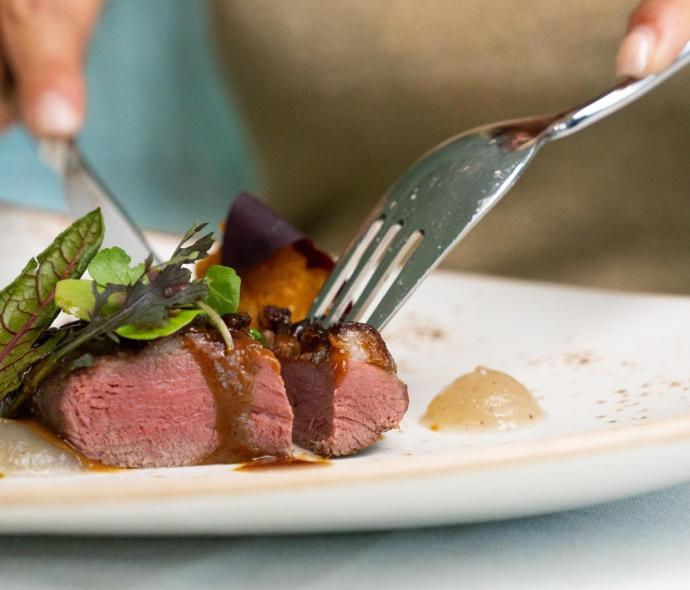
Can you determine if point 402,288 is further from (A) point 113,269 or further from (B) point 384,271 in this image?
(A) point 113,269

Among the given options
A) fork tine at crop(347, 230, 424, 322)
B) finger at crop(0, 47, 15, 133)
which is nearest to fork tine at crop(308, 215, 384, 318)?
fork tine at crop(347, 230, 424, 322)

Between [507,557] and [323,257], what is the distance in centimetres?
144

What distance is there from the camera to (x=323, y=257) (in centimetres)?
328

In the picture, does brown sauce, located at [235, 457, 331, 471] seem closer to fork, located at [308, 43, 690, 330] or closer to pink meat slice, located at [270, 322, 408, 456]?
pink meat slice, located at [270, 322, 408, 456]

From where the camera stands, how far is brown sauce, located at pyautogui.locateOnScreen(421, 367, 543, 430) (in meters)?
2.63

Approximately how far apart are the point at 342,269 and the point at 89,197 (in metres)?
1.05

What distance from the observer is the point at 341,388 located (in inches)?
96.3

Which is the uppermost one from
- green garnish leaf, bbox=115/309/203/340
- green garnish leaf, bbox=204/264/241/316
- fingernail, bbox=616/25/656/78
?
fingernail, bbox=616/25/656/78

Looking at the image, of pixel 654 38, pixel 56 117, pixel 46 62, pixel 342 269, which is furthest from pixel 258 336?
Result: pixel 46 62

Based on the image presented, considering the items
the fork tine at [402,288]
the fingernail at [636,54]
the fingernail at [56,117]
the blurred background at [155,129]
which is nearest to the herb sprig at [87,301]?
the fork tine at [402,288]

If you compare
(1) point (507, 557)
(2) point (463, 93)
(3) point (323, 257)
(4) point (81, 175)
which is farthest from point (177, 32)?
(1) point (507, 557)

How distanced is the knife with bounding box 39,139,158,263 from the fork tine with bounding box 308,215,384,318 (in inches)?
25.8

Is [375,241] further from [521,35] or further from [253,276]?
[521,35]

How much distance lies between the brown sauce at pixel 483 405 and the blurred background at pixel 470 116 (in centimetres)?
224
